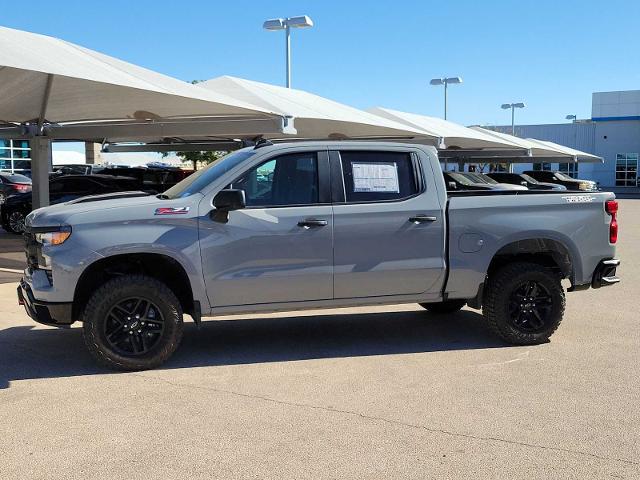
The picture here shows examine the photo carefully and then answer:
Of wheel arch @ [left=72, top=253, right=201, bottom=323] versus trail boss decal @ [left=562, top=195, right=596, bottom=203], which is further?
trail boss decal @ [left=562, top=195, right=596, bottom=203]

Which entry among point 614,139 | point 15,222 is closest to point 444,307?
point 15,222

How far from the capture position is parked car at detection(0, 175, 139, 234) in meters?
16.0

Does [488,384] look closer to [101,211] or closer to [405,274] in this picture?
[405,274]

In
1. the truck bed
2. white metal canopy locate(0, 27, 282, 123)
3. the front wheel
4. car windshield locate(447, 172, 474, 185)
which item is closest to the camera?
the truck bed

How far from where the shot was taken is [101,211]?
561 cm

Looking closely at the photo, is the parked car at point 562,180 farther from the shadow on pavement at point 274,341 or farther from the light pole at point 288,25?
the shadow on pavement at point 274,341

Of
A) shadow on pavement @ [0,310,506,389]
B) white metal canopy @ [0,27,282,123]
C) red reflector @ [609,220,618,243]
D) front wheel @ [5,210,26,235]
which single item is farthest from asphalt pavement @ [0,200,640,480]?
front wheel @ [5,210,26,235]

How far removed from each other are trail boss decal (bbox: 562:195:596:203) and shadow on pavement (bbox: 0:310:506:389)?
4.97 feet

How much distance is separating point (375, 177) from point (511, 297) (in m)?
1.74

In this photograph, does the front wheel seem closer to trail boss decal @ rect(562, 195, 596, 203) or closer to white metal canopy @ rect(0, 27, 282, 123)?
white metal canopy @ rect(0, 27, 282, 123)

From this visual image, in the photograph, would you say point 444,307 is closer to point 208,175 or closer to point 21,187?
point 208,175

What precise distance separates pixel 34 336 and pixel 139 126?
30.0ft

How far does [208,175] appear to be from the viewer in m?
6.22

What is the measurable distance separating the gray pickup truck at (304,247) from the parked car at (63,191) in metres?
10.3
